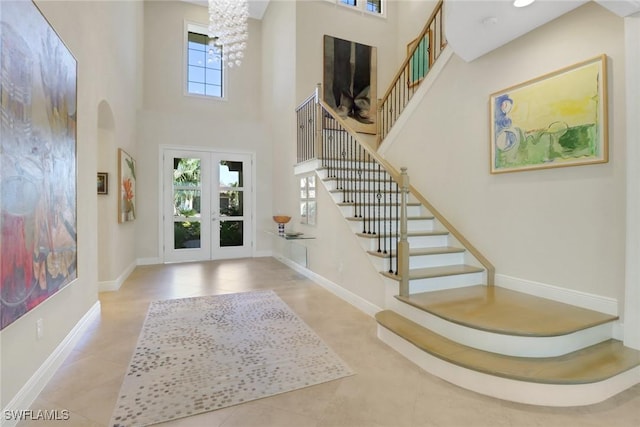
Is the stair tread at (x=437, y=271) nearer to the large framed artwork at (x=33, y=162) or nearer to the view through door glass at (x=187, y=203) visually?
the large framed artwork at (x=33, y=162)

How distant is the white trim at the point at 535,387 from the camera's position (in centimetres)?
200

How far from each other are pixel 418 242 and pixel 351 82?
4.11m

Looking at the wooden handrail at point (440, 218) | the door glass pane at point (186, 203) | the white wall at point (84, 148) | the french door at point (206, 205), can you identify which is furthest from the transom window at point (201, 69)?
the wooden handrail at point (440, 218)

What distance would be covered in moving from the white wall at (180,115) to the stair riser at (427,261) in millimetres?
4532

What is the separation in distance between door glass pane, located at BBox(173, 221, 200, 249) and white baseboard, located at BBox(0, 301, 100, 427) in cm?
388

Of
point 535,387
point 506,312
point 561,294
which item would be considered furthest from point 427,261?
point 535,387

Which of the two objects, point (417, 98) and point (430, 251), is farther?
point (417, 98)

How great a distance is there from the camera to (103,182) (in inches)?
174

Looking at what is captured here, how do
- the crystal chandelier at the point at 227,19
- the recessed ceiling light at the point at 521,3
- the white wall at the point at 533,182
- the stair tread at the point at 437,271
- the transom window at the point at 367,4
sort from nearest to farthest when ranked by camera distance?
1. the white wall at the point at 533,182
2. the recessed ceiling light at the point at 521,3
3. the stair tread at the point at 437,271
4. the crystal chandelier at the point at 227,19
5. the transom window at the point at 367,4

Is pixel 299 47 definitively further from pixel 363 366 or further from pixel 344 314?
pixel 363 366

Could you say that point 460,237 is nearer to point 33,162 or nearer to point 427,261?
point 427,261

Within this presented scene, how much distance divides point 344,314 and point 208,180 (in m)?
4.82

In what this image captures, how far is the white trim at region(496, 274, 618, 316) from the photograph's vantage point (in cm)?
260

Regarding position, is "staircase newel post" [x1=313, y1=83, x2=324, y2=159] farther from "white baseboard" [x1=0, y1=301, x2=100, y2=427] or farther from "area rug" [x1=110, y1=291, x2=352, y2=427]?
"white baseboard" [x1=0, y1=301, x2=100, y2=427]
